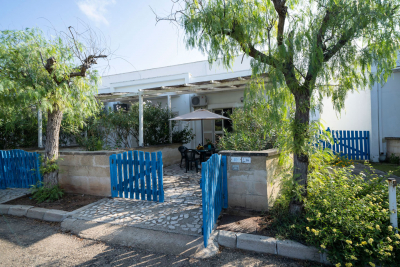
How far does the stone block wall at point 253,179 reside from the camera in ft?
12.5

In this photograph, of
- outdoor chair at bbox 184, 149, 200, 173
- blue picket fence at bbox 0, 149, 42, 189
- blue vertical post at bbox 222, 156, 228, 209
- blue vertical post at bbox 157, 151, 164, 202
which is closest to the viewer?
blue vertical post at bbox 222, 156, 228, 209

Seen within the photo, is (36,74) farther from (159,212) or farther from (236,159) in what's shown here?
(236,159)

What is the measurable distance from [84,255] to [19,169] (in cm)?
459

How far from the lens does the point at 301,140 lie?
10.9 feet

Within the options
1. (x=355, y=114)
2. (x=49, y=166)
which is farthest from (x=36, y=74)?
(x=355, y=114)

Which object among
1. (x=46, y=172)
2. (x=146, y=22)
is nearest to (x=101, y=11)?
(x=146, y=22)

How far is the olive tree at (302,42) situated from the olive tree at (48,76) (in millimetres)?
2884

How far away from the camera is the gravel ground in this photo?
2.82 m

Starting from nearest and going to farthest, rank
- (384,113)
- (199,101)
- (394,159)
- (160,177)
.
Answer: (160,177) → (394,159) → (384,113) → (199,101)

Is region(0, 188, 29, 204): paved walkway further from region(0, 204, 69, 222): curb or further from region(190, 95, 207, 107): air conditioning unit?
region(190, 95, 207, 107): air conditioning unit

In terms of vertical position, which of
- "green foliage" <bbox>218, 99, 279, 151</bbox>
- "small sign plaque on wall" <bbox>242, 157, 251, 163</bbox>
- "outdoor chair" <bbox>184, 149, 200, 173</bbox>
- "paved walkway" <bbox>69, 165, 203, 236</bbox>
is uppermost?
"green foliage" <bbox>218, 99, 279, 151</bbox>

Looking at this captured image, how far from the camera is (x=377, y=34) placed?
9.59 feet

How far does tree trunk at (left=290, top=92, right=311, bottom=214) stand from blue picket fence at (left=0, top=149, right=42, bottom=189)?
601 cm

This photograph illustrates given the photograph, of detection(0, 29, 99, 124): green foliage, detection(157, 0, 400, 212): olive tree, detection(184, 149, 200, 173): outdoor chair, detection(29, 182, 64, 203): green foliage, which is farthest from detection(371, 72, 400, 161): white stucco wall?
detection(29, 182, 64, 203): green foliage
